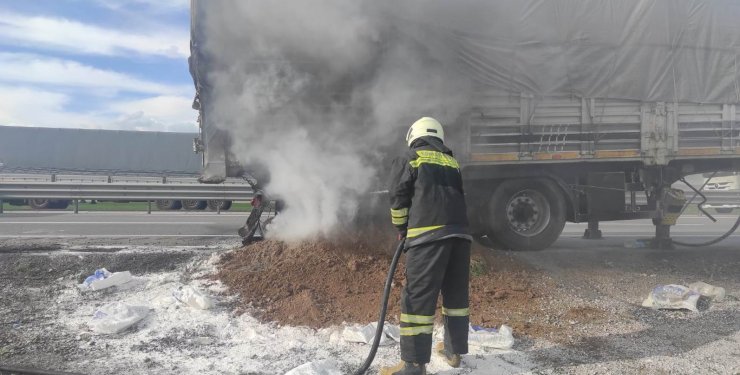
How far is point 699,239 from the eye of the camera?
9.78 m

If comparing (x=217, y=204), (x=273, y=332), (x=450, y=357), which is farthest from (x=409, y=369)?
(x=217, y=204)

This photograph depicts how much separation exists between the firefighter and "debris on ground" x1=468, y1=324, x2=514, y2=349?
43cm

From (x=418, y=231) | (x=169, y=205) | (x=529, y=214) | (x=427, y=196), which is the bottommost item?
(x=169, y=205)

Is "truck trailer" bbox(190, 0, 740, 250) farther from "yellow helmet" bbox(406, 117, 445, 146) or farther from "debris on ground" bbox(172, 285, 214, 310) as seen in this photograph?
"debris on ground" bbox(172, 285, 214, 310)

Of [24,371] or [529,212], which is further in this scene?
[529,212]

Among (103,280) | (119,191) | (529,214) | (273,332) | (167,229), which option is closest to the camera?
(273,332)

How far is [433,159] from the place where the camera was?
3.49 meters

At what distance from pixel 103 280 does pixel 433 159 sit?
3.69 metres

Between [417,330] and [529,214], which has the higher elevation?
[529,214]

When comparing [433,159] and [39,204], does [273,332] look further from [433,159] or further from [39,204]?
[39,204]

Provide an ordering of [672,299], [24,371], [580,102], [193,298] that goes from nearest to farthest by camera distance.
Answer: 1. [24,371]
2. [193,298]
3. [672,299]
4. [580,102]

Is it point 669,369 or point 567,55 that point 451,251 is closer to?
point 669,369

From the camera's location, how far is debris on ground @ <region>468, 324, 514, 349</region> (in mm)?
3963

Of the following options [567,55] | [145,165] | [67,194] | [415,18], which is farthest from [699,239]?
[145,165]
